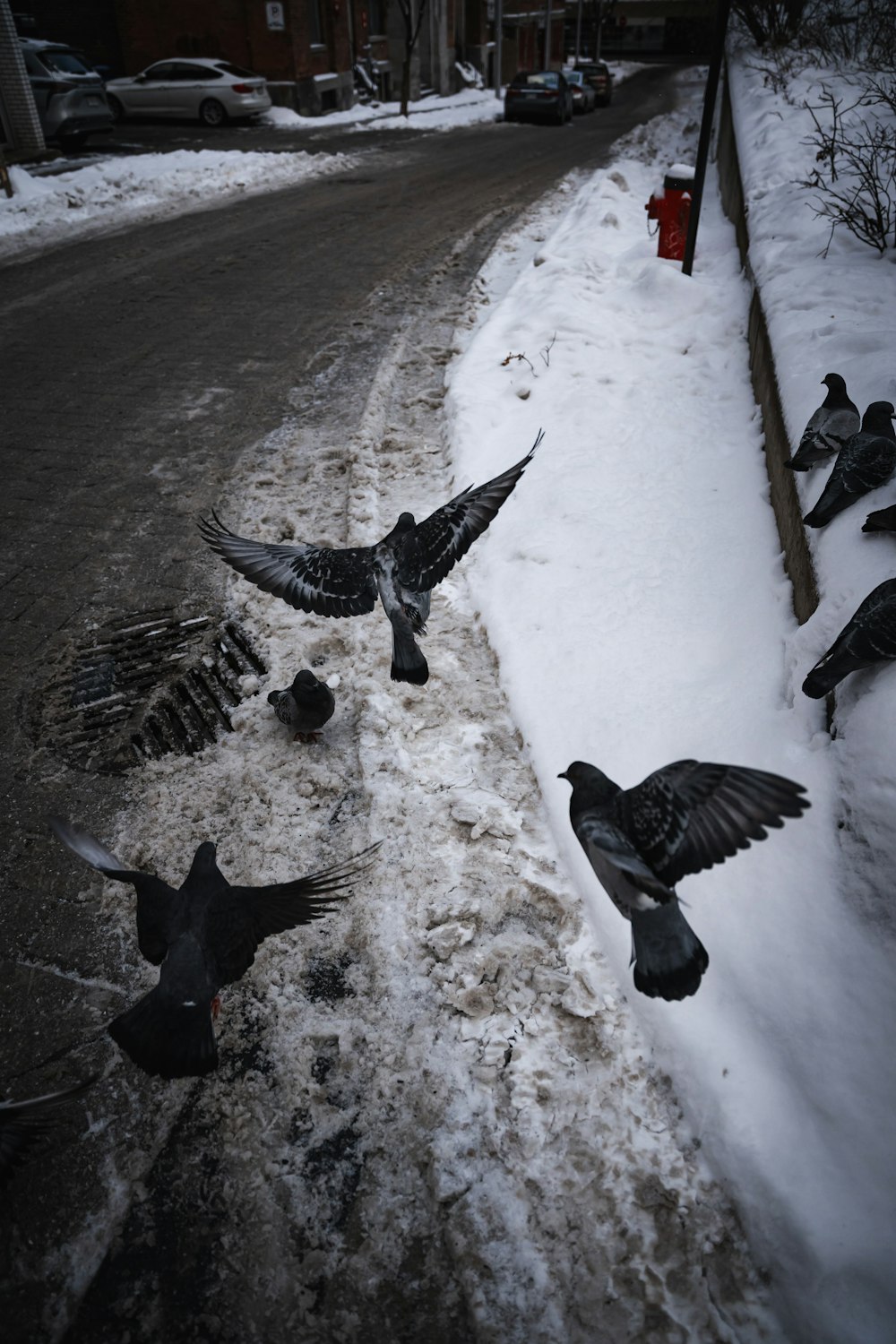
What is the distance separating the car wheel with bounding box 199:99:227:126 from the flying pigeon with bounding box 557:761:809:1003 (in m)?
25.0

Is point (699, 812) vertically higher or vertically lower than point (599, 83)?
lower

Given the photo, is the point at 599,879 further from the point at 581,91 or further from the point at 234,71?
the point at 581,91

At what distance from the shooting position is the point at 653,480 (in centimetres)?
536

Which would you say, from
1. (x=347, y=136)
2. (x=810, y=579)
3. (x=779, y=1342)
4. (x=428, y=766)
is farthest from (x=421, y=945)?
(x=347, y=136)

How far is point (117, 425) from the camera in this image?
21.1 feet

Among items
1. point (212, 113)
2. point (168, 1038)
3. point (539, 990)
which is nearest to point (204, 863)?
point (168, 1038)

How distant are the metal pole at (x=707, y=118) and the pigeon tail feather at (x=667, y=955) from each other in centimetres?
704

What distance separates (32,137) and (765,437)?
15495 mm

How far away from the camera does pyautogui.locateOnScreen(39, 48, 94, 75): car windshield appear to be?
50.7ft

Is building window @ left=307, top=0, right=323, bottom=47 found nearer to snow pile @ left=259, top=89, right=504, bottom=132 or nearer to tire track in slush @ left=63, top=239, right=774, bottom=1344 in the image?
snow pile @ left=259, top=89, right=504, bottom=132

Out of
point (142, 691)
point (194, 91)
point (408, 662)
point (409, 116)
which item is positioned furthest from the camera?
point (409, 116)

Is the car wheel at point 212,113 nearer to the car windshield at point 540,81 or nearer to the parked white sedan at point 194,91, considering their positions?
the parked white sedan at point 194,91

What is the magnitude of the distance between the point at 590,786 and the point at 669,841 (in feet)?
1.37

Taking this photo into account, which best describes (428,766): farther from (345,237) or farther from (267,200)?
(267,200)
